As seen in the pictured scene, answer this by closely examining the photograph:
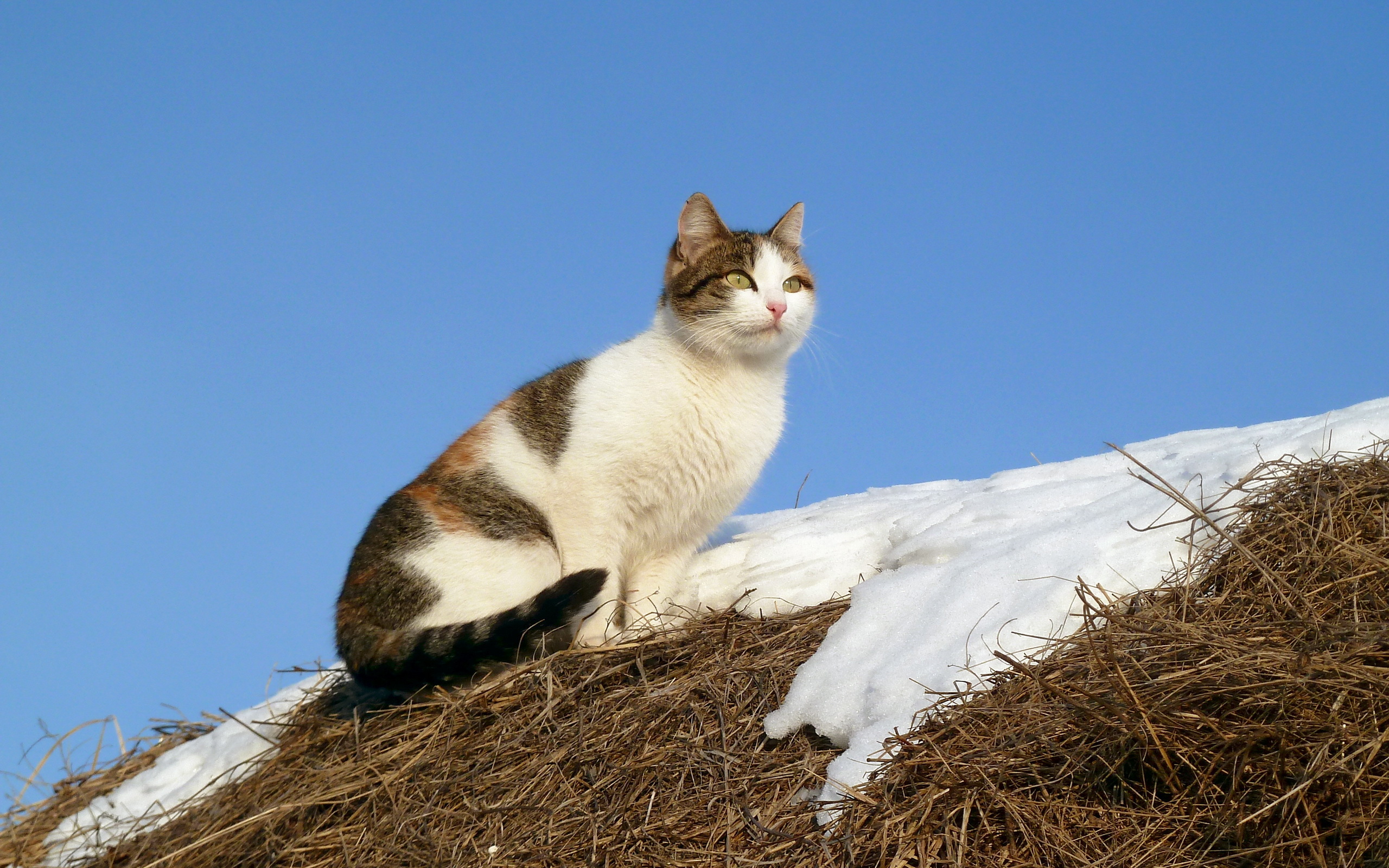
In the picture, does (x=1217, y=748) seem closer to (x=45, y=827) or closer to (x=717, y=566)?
(x=717, y=566)

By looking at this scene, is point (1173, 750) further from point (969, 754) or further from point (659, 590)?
point (659, 590)

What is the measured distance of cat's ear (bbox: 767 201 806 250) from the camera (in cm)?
463

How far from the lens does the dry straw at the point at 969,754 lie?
2.22 m

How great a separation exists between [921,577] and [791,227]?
2.06 meters

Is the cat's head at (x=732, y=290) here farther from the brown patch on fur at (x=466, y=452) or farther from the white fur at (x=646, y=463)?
the brown patch on fur at (x=466, y=452)

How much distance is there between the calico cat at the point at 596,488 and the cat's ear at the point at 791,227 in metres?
0.02

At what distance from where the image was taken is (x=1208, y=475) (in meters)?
3.33

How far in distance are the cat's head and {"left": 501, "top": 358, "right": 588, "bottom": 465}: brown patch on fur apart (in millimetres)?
553

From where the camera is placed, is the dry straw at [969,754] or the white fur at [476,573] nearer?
the dry straw at [969,754]

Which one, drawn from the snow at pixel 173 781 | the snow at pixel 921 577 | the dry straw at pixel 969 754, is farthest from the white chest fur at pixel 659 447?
the snow at pixel 173 781

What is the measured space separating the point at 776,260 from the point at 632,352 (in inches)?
30.1

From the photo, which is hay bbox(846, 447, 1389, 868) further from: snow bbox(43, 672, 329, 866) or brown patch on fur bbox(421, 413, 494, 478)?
snow bbox(43, 672, 329, 866)

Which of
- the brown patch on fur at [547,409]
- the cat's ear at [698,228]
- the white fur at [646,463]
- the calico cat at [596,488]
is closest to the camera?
the calico cat at [596,488]

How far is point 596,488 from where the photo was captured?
3980 mm
